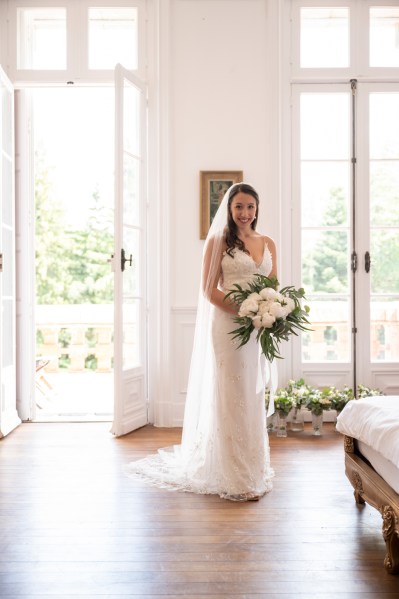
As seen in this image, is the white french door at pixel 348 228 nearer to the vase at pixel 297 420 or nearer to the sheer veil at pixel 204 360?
the vase at pixel 297 420

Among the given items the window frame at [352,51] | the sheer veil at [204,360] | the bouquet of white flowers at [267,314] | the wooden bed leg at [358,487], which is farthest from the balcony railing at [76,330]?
the wooden bed leg at [358,487]

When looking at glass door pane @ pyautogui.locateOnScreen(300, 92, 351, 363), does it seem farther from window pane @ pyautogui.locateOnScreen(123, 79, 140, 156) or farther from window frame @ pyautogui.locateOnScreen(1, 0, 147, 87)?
window frame @ pyautogui.locateOnScreen(1, 0, 147, 87)

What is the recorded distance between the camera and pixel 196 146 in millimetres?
5652

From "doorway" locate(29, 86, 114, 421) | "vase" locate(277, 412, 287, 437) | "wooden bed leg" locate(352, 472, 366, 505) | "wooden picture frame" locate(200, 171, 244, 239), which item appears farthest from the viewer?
"doorway" locate(29, 86, 114, 421)

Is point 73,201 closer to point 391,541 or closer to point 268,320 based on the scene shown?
point 268,320

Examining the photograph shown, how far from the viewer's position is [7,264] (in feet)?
18.1

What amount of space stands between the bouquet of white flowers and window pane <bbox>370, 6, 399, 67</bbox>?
133 inches

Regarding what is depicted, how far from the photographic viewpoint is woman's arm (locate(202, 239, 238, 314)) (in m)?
3.71

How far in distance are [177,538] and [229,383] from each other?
1.05 metres

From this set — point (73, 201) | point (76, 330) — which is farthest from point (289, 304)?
point (73, 201)

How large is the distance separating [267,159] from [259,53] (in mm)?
995

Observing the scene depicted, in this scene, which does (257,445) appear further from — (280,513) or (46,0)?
(46,0)

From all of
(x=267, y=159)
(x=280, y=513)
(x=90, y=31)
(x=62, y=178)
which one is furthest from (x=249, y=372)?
(x=62, y=178)

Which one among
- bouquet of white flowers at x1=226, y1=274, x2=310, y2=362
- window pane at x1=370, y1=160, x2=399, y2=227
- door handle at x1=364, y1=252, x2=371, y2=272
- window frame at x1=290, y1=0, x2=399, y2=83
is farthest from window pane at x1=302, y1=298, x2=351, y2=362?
bouquet of white flowers at x1=226, y1=274, x2=310, y2=362
